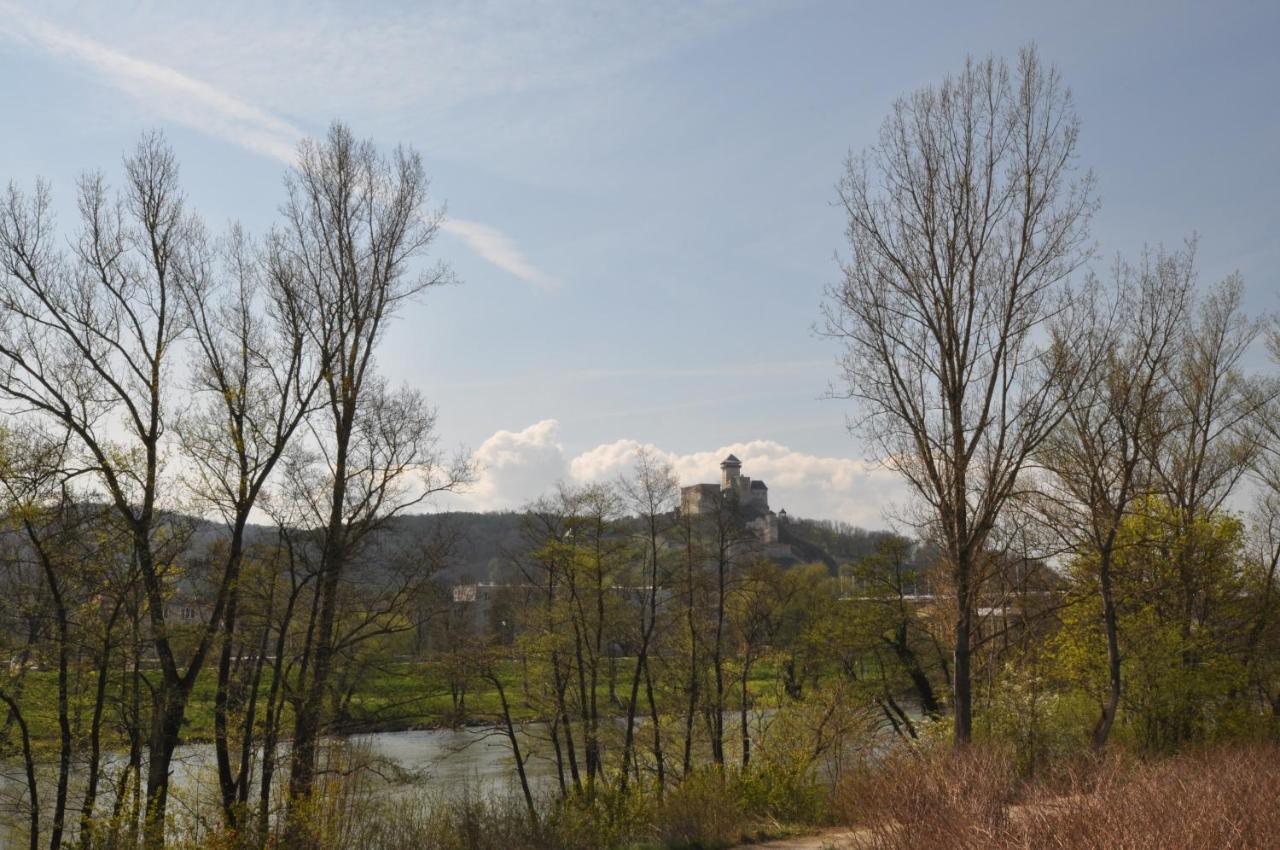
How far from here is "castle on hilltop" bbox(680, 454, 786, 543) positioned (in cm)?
2567

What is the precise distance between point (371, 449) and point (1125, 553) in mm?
14524

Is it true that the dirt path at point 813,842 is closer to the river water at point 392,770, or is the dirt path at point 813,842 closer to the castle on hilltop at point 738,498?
the river water at point 392,770

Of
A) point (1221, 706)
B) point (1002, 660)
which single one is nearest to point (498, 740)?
point (1002, 660)

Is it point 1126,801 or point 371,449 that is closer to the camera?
point 1126,801

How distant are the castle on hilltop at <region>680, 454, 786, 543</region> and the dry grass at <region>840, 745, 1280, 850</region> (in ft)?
56.6

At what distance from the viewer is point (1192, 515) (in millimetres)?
20000

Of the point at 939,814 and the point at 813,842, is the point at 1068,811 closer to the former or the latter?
the point at 939,814

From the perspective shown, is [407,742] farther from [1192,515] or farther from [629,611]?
[1192,515]

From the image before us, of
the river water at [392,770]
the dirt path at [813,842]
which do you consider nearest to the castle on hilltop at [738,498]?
the river water at [392,770]

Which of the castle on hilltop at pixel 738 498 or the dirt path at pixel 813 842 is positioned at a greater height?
the castle on hilltop at pixel 738 498

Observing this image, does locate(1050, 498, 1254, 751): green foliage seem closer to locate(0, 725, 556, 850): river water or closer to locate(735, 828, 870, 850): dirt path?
locate(735, 828, 870, 850): dirt path

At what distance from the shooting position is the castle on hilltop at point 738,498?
25.7m

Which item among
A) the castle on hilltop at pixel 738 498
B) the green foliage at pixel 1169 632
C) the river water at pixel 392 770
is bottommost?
the river water at pixel 392 770

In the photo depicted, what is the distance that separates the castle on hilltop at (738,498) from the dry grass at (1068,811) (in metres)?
17.3
